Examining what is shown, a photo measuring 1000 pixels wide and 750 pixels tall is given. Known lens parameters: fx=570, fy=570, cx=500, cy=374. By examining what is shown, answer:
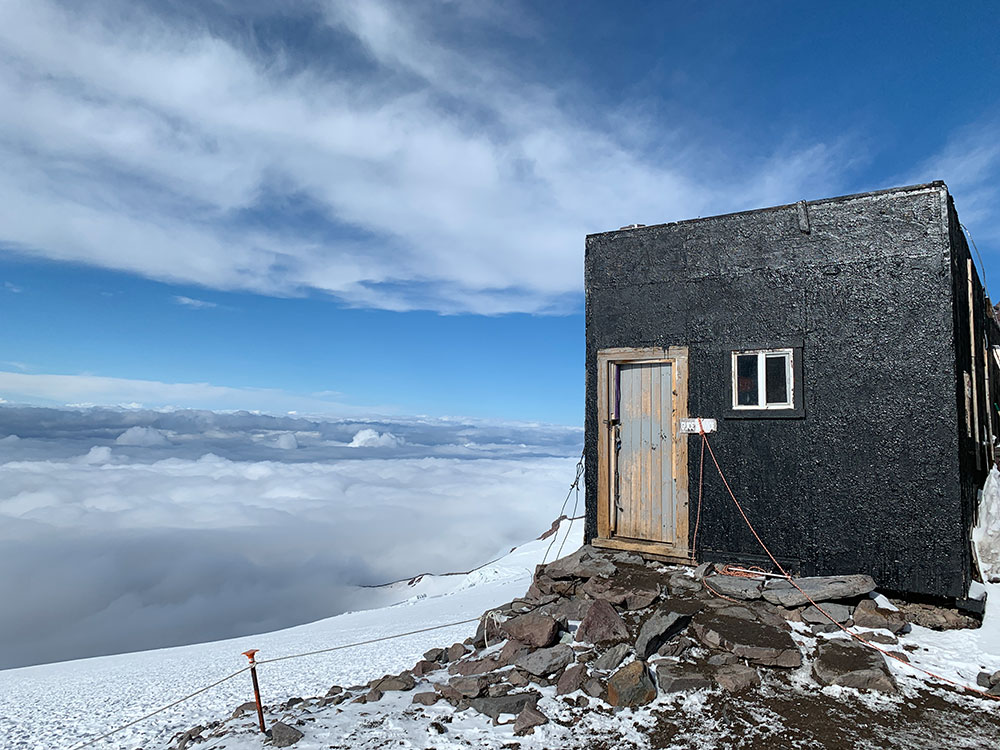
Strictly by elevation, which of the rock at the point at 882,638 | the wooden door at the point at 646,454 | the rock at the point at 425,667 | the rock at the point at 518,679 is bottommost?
the rock at the point at 425,667

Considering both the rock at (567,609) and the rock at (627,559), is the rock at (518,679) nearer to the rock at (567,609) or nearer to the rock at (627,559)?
the rock at (567,609)

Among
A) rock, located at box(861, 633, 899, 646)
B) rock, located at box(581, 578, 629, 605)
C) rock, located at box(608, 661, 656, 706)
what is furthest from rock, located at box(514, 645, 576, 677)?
rock, located at box(861, 633, 899, 646)

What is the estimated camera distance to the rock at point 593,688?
4.79 metres

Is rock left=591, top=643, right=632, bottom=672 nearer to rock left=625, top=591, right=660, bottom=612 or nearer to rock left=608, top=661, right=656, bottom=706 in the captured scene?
rock left=608, top=661, right=656, bottom=706

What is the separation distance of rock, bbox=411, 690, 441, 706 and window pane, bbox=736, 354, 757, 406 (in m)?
4.89

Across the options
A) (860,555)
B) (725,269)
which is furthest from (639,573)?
(725,269)

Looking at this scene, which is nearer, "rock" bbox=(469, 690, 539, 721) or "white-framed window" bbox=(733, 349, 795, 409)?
"rock" bbox=(469, 690, 539, 721)

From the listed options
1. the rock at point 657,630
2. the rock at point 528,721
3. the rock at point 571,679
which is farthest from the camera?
the rock at point 657,630

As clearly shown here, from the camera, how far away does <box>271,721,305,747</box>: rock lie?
4543mm

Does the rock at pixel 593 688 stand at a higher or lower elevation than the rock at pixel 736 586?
lower

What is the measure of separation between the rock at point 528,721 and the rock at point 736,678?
5.07ft

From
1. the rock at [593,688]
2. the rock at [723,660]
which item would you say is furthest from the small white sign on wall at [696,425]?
the rock at [593,688]

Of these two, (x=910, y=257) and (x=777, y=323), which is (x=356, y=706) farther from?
(x=910, y=257)

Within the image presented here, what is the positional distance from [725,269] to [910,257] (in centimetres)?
197
